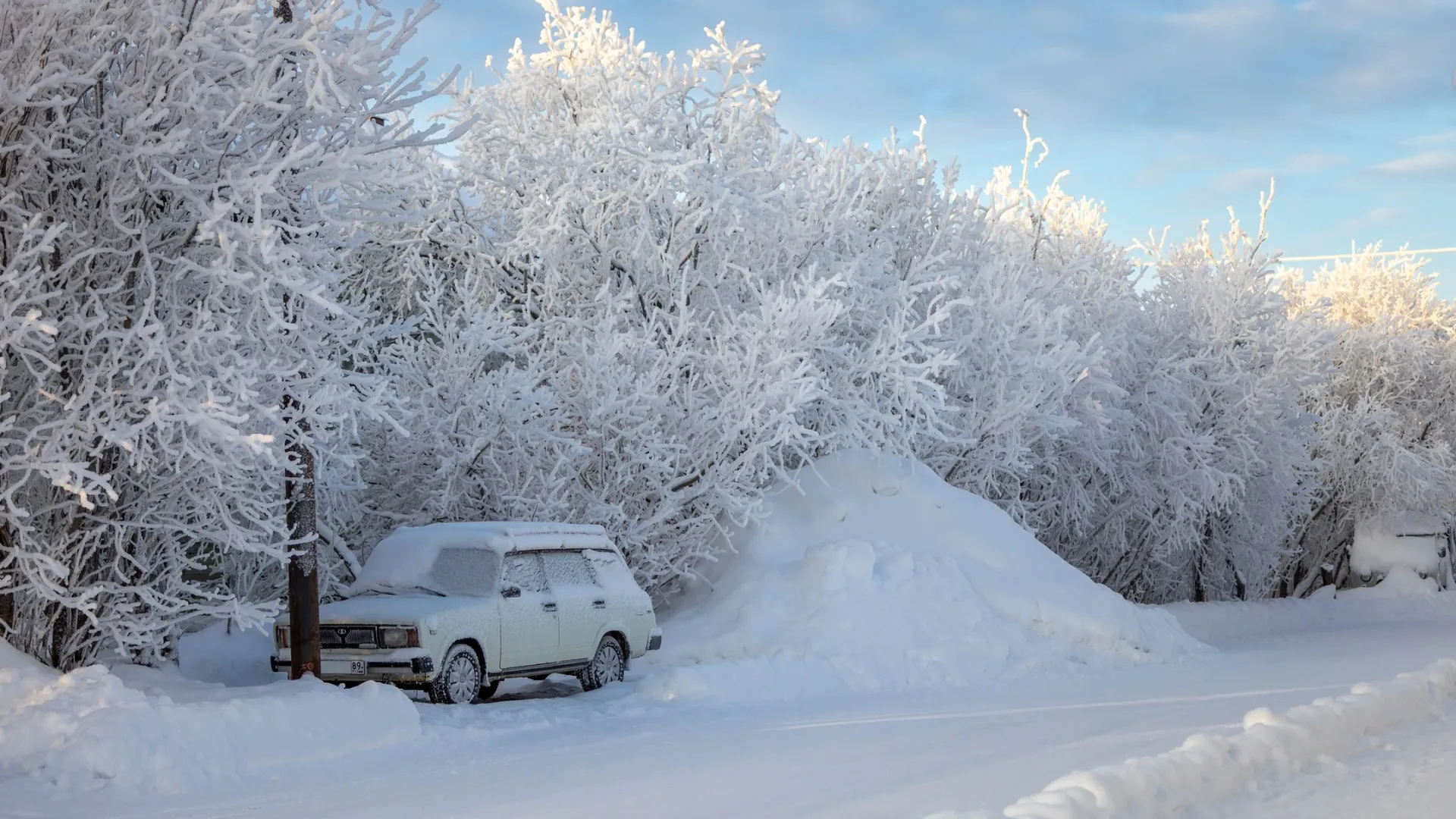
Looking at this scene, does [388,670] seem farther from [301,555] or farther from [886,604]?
[886,604]

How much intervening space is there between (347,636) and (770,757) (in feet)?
16.3

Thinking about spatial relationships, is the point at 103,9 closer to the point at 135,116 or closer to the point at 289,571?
the point at 135,116

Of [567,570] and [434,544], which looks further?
[567,570]

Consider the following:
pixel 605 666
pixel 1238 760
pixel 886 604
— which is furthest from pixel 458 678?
pixel 1238 760

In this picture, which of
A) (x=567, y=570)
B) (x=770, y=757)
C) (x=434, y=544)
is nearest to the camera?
(x=770, y=757)

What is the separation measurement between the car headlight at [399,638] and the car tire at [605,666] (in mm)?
2468

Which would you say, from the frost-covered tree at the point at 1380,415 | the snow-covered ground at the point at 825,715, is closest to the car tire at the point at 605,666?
the snow-covered ground at the point at 825,715

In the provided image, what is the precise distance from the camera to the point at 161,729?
10344 mm

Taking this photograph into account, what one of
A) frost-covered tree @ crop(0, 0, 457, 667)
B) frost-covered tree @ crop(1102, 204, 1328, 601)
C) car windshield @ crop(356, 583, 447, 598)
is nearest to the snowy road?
car windshield @ crop(356, 583, 447, 598)

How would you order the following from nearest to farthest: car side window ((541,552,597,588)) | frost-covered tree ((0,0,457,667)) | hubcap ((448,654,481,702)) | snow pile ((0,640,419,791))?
snow pile ((0,640,419,791)), frost-covered tree ((0,0,457,667)), hubcap ((448,654,481,702)), car side window ((541,552,597,588))

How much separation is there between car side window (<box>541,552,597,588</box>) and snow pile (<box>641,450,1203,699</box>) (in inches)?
51.9

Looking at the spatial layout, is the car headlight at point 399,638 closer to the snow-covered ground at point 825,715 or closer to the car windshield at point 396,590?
the snow-covered ground at point 825,715

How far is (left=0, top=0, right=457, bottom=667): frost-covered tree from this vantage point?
38.2 feet

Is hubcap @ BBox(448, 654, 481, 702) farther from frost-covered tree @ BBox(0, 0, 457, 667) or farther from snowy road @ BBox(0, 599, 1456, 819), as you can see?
frost-covered tree @ BBox(0, 0, 457, 667)
